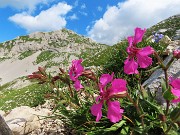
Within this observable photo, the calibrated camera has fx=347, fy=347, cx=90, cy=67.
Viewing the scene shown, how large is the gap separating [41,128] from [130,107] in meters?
3.23

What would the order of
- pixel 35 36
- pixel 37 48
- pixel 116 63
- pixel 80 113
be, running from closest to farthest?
pixel 80 113 < pixel 116 63 < pixel 37 48 < pixel 35 36

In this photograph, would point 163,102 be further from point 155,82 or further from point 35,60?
point 35,60

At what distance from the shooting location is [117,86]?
11.4 feet

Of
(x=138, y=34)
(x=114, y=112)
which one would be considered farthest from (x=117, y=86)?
(x=138, y=34)

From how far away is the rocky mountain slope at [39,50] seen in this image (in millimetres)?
108000

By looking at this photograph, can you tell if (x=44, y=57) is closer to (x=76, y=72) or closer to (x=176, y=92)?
(x=76, y=72)

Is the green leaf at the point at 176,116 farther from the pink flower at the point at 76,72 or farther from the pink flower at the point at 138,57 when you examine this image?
the pink flower at the point at 76,72

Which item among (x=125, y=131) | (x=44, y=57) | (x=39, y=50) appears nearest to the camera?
(x=125, y=131)

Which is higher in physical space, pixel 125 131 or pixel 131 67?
pixel 131 67

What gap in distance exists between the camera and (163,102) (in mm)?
7234

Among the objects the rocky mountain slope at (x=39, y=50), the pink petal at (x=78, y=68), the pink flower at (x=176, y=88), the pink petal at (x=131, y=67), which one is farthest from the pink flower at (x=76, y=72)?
the rocky mountain slope at (x=39, y=50)

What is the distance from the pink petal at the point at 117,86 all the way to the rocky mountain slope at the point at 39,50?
86528mm

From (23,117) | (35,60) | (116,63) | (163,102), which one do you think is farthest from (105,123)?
(35,60)

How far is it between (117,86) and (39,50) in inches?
5418
